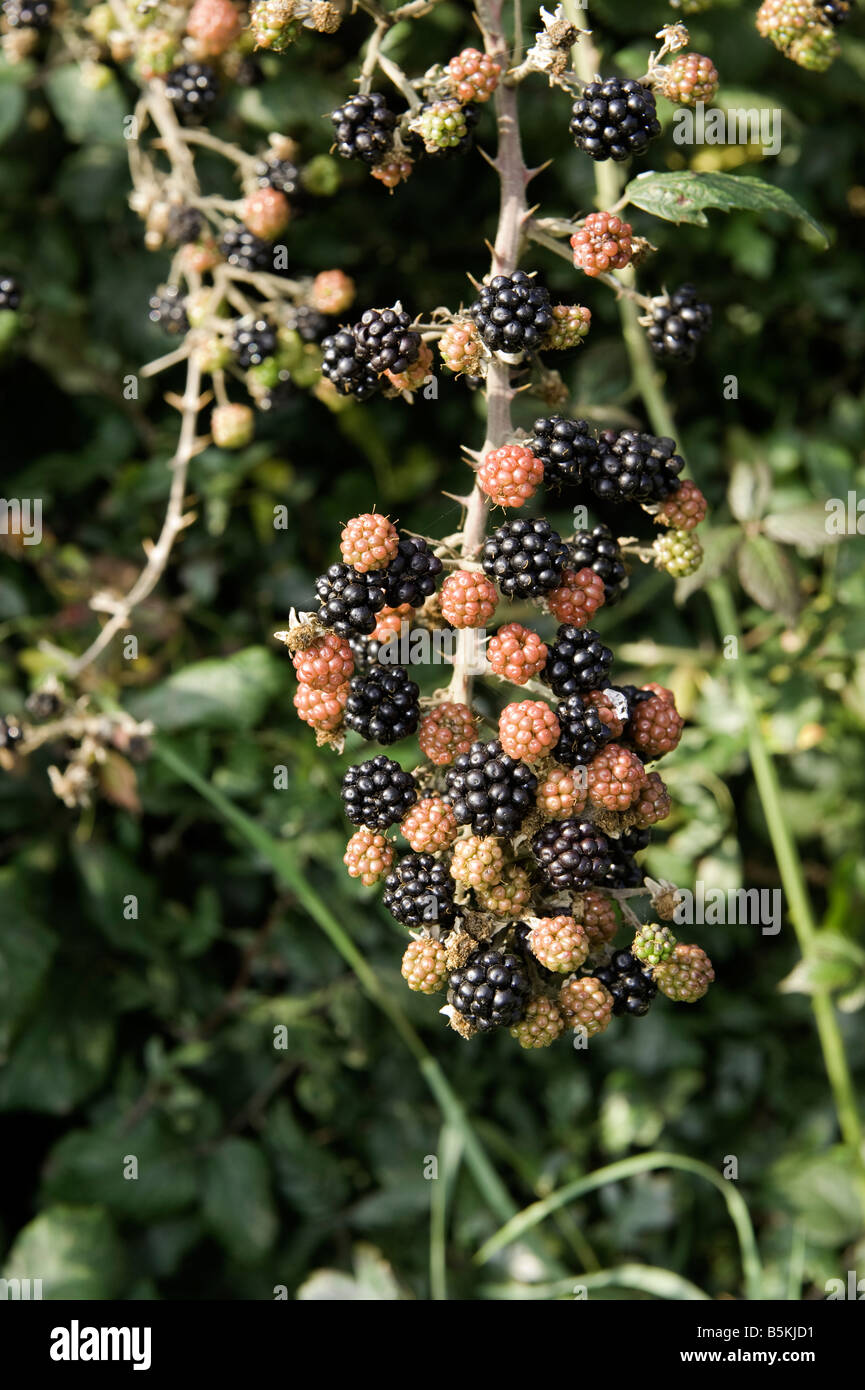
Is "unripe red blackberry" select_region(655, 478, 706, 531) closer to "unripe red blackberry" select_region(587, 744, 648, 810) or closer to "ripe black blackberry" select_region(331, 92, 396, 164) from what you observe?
"unripe red blackberry" select_region(587, 744, 648, 810)

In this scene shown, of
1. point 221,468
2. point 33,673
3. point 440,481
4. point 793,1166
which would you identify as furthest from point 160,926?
point 793,1166

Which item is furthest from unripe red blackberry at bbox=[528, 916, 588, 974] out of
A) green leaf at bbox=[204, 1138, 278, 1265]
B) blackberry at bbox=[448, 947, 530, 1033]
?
green leaf at bbox=[204, 1138, 278, 1265]

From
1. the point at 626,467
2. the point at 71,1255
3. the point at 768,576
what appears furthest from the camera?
the point at 71,1255

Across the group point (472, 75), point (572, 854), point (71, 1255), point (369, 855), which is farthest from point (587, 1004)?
point (71, 1255)

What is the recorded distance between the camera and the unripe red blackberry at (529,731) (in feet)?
4.30

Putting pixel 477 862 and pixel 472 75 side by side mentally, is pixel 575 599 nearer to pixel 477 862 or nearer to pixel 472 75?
pixel 477 862

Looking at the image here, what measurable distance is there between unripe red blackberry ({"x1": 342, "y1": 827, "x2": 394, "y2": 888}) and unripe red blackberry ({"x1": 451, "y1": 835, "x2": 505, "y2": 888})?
144 mm

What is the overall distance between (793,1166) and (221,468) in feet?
7.76

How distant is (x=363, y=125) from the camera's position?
1.61m

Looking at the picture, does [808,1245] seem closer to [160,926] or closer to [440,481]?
[160,926]

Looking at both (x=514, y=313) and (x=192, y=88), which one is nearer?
(x=514, y=313)

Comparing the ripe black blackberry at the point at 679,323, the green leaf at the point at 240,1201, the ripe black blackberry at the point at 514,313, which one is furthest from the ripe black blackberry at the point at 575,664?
the green leaf at the point at 240,1201

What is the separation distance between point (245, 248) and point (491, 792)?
1301mm

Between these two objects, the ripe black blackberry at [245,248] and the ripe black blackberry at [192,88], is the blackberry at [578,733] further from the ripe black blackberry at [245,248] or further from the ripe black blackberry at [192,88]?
the ripe black blackberry at [192,88]
